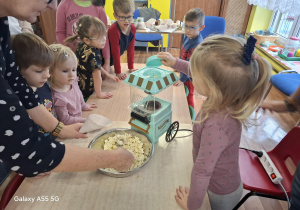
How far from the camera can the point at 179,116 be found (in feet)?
3.86

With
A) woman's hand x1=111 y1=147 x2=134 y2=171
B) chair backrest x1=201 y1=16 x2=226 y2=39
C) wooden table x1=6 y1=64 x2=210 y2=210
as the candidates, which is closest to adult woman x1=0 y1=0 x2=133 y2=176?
woman's hand x1=111 y1=147 x2=134 y2=171

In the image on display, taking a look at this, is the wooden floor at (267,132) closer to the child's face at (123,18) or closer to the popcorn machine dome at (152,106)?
the popcorn machine dome at (152,106)

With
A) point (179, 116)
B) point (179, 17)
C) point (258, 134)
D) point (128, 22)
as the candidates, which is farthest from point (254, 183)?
point (179, 17)

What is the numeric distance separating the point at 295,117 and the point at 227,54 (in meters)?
2.35

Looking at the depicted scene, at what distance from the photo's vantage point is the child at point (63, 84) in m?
1.08

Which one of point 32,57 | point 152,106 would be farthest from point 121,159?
point 32,57

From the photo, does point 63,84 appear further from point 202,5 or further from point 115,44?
point 202,5

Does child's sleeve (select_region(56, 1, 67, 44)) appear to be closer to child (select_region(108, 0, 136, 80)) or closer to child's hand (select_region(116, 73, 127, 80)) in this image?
child (select_region(108, 0, 136, 80))

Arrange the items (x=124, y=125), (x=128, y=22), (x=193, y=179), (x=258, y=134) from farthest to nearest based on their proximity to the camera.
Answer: (x=258, y=134)
(x=128, y=22)
(x=124, y=125)
(x=193, y=179)

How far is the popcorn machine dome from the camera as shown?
878mm

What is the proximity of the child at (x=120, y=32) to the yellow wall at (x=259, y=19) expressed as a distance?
2.89 meters

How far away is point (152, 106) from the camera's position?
984 mm

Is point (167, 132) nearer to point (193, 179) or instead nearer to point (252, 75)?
point (193, 179)

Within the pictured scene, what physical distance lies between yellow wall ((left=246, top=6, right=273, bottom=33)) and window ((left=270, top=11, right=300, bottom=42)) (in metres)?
0.12
